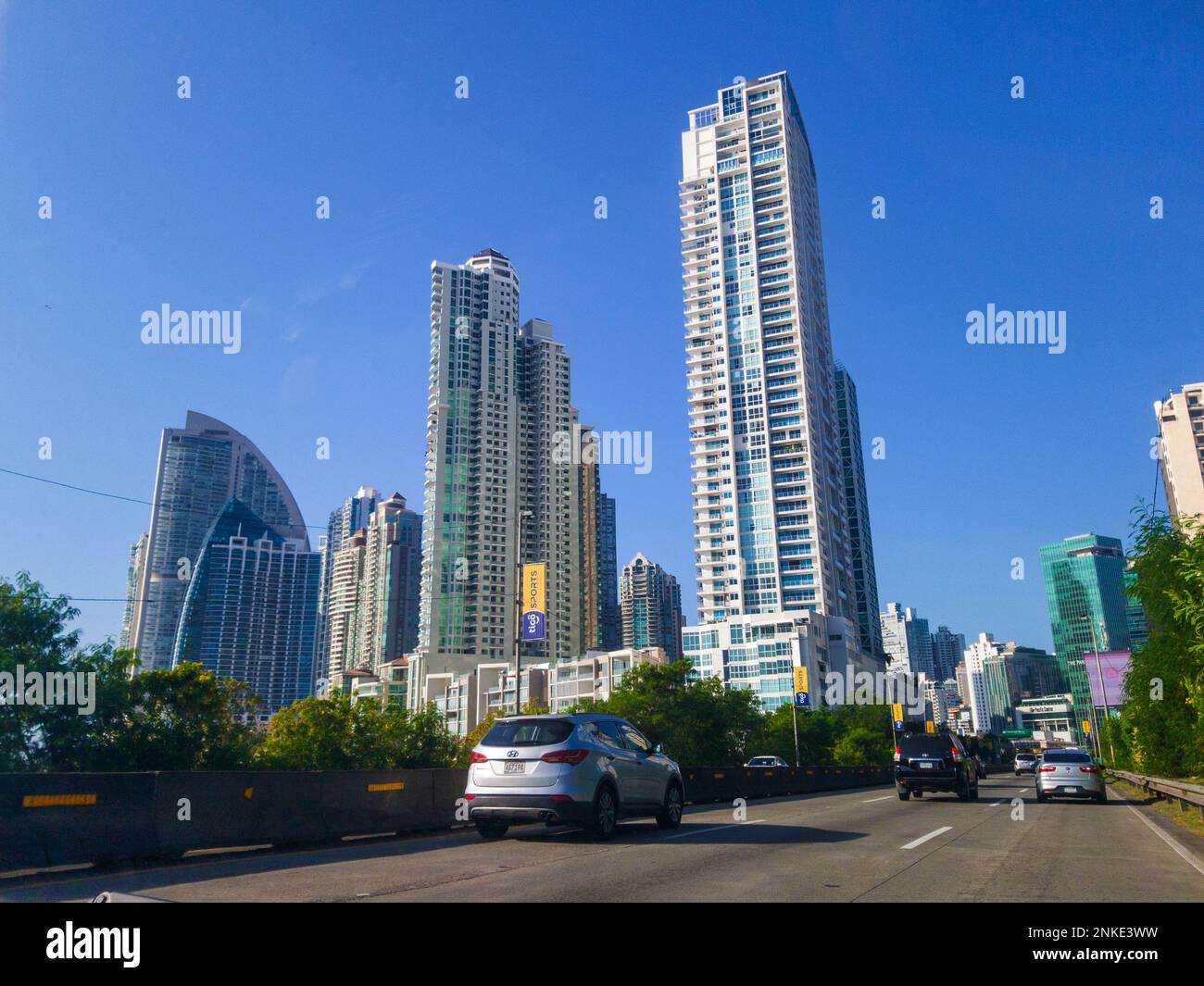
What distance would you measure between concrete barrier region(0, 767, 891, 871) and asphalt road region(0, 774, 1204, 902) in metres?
0.33

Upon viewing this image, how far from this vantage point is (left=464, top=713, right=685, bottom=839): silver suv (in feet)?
38.4

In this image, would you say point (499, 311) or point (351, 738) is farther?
point (499, 311)

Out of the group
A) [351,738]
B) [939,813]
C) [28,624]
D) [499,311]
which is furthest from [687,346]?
[939,813]

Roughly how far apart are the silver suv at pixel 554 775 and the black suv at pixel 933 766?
13932 millimetres

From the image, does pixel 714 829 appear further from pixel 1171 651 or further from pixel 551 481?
pixel 551 481

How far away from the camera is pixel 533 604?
3584 centimetres

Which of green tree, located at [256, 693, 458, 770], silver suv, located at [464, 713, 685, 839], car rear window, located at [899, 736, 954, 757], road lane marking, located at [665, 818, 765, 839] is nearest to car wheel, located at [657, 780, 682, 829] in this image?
road lane marking, located at [665, 818, 765, 839]

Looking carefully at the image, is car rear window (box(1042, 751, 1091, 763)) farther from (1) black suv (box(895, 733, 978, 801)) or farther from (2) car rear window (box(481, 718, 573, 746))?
(2) car rear window (box(481, 718, 573, 746))

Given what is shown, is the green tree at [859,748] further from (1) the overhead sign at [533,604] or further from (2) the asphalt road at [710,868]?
(2) the asphalt road at [710,868]

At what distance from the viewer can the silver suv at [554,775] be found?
11719 mm

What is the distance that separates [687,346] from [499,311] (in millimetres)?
49303

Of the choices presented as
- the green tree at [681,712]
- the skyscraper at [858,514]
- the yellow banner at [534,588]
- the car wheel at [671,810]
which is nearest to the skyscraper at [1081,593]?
the skyscraper at [858,514]

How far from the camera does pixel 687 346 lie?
15100cm
